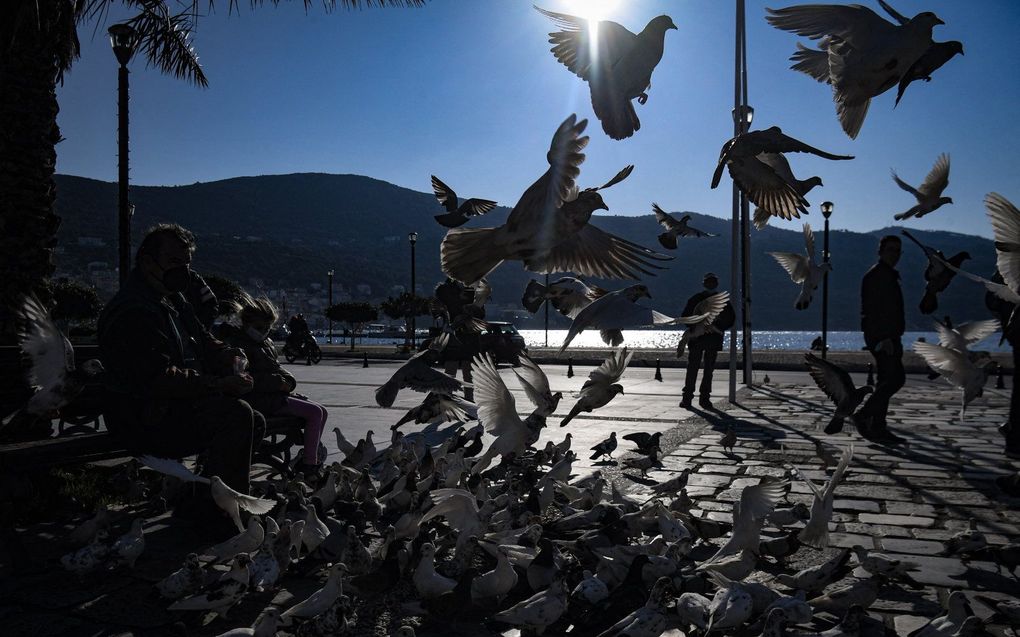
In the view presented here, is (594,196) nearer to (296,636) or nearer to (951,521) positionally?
(296,636)

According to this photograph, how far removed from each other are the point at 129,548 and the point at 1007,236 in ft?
17.8

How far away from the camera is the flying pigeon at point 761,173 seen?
2785 mm

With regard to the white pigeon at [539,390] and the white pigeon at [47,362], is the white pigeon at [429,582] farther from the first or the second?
the white pigeon at [47,362]

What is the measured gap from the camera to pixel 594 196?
3064 millimetres

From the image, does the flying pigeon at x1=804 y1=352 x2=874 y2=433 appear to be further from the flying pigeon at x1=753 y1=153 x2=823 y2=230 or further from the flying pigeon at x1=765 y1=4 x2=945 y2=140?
the flying pigeon at x1=765 y1=4 x2=945 y2=140

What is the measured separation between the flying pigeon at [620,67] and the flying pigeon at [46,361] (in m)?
2.97

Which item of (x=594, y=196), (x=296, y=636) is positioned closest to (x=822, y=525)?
(x=594, y=196)

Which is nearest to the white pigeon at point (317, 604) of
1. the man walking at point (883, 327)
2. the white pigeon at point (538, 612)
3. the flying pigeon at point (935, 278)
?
the white pigeon at point (538, 612)

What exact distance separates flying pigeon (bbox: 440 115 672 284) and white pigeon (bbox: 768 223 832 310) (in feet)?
10.3

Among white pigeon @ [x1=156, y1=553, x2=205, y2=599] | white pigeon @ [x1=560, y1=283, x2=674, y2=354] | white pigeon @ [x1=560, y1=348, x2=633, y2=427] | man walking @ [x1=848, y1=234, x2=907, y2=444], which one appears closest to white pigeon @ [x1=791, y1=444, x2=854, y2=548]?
white pigeon @ [x1=560, y1=348, x2=633, y2=427]

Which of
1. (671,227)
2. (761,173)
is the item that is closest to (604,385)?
(671,227)

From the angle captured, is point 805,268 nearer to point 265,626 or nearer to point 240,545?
point 240,545

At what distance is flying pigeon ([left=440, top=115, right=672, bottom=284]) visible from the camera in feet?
9.55

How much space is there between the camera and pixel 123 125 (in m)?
9.82
